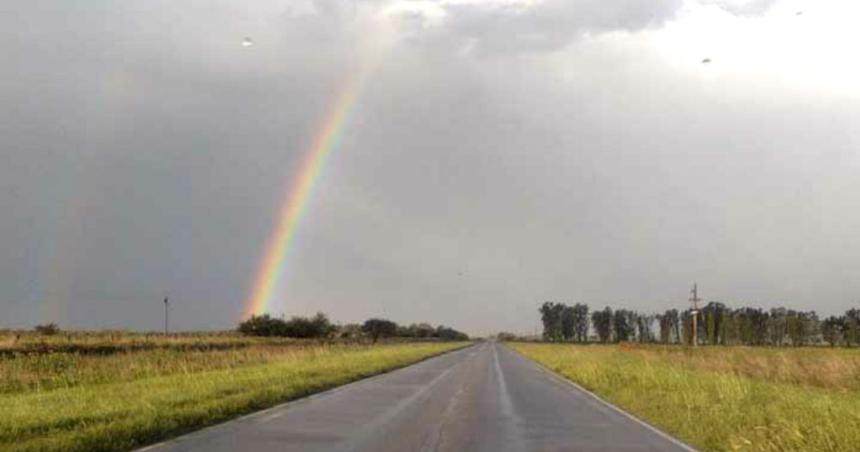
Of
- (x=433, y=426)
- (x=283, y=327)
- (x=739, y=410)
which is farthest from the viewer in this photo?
(x=283, y=327)

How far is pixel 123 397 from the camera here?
2164 centimetres

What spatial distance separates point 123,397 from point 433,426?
8.44m

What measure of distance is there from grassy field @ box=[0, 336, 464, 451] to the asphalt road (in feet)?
2.95

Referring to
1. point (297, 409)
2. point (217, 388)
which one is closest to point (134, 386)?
point (217, 388)

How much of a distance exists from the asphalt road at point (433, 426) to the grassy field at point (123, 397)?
35.4 inches

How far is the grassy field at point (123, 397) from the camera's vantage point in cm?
1455

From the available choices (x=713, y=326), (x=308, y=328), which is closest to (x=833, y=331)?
(x=713, y=326)

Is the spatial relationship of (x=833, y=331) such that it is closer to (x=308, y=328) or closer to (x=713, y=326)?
(x=713, y=326)

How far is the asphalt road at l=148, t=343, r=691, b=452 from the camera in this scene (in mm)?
14352

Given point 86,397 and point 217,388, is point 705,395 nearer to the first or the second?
point 217,388

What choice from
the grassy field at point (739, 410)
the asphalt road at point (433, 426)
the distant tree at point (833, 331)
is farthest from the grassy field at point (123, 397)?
the distant tree at point (833, 331)

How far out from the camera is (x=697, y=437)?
16125 mm

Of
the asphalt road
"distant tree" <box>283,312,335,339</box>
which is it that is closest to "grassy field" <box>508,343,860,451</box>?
the asphalt road

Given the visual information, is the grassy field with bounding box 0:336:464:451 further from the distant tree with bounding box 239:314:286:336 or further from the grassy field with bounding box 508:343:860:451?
the distant tree with bounding box 239:314:286:336
